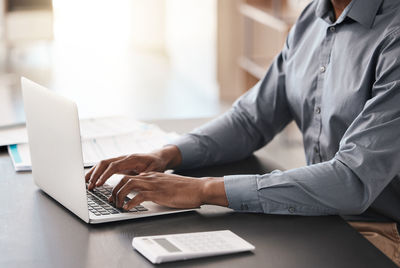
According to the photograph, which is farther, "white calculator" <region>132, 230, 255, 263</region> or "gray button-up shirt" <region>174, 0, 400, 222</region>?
"gray button-up shirt" <region>174, 0, 400, 222</region>

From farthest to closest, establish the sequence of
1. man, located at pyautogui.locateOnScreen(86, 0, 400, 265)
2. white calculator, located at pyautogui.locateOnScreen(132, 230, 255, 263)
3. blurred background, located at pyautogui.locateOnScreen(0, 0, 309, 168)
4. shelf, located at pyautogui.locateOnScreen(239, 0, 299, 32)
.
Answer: blurred background, located at pyautogui.locateOnScreen(0, 0, 309, 168)
shelf, located at pyautogui.locateOnScreen(239, 0, 299, 32)
man, located at pyautogui.locateOnScreen(86, 0, 400, 265)
white calculator, located at pyautogui.locateOnScreen(132, 230, 255, 263)

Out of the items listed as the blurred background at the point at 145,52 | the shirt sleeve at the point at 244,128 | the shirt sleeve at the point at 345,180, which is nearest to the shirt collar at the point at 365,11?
the shirt sleeve at the point at 345,180

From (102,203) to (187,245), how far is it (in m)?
0.26

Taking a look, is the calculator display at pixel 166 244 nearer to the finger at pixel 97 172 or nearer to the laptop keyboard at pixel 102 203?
the laptop keyboard at pixel 102 203

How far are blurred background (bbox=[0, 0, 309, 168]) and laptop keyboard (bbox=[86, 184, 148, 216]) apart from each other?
7.98 feet

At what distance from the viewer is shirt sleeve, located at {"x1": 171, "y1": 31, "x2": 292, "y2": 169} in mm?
1609

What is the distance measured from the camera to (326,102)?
1552mm

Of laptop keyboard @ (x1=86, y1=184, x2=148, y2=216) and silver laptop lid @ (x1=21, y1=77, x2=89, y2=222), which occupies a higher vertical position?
silver laptop lid @ (x1=21, y1=77, x2=89, y2=222)

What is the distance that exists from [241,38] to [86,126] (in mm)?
3687

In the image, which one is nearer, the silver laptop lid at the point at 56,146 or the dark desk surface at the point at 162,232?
the dark desk surface at the point at 162,232

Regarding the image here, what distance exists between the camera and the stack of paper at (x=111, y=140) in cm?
161

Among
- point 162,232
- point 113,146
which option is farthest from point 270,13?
point 162,232

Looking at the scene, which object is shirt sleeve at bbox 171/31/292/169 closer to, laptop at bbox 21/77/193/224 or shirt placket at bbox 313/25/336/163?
shirt placket at bbox 313/25/336/163

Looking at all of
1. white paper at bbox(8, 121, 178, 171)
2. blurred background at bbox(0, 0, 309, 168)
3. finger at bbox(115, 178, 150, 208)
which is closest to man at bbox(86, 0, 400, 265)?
finger at bbox(115, 178, 150, 208)
